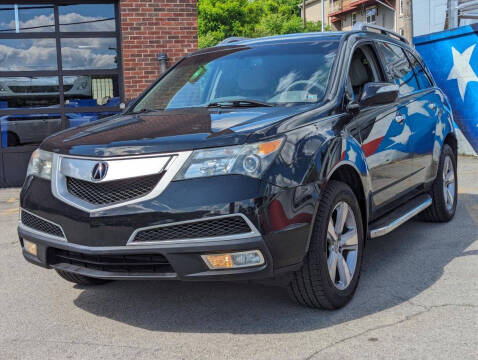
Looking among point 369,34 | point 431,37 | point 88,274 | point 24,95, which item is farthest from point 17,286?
point 431,37

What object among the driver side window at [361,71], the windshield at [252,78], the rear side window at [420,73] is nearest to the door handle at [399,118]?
the driver side window at [361,71]

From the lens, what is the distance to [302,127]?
375 cm

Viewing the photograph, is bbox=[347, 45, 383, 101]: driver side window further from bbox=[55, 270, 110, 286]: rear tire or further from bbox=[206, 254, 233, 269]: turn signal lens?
bbox=[55, 270, 110, 286]: rear tire

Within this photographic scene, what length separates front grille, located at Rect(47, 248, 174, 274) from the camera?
11.4ft

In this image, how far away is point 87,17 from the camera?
1081 cm

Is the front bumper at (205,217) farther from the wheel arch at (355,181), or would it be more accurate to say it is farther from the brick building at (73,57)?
the brick building at (73,57)

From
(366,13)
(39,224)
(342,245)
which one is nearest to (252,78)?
(342,245)

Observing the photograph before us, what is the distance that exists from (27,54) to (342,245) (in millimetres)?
8172

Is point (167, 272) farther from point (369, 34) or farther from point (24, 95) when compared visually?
point (24, 95)

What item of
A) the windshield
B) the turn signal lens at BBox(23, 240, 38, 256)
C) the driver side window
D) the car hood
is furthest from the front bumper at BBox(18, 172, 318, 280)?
the driver side window

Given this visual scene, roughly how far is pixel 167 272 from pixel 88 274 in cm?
49

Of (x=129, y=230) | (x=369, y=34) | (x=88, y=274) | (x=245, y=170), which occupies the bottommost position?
(x=88, y=274)

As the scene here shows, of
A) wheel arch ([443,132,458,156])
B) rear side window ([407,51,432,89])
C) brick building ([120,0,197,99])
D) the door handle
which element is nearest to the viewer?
the door handle

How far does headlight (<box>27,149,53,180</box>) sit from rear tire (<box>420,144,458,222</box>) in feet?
12.5
